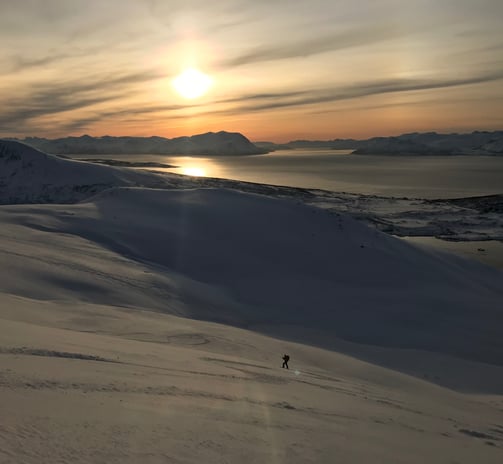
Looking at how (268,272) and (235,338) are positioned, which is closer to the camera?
(235,338)

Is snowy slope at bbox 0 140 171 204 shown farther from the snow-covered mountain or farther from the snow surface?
the snow surface

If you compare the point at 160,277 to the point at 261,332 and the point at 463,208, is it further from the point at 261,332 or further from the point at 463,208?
the point at 463,208

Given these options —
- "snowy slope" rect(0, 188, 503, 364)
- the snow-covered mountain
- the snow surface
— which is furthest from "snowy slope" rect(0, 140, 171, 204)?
"snowy slope" rect(0, 188, 503, 364)

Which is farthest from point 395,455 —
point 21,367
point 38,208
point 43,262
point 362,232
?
point 38,208

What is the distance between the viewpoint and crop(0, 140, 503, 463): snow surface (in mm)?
5488

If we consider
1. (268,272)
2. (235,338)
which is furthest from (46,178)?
(235,338)

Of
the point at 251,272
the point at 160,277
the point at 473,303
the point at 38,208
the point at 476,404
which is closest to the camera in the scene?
the point at 476,404

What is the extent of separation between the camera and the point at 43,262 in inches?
659

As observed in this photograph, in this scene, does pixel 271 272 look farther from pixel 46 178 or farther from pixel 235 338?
pixel 46 178

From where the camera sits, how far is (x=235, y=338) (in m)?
13.0

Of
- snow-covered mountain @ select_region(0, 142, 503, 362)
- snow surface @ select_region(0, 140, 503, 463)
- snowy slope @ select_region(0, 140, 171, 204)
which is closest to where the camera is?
snow surface @ select_region(0, 140, 503, 463)

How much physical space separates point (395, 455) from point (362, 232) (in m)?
25.2

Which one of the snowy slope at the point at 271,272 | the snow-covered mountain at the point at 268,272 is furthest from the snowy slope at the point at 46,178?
the snowy slope at the point at 271,272

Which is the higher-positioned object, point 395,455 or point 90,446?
point 90,446
